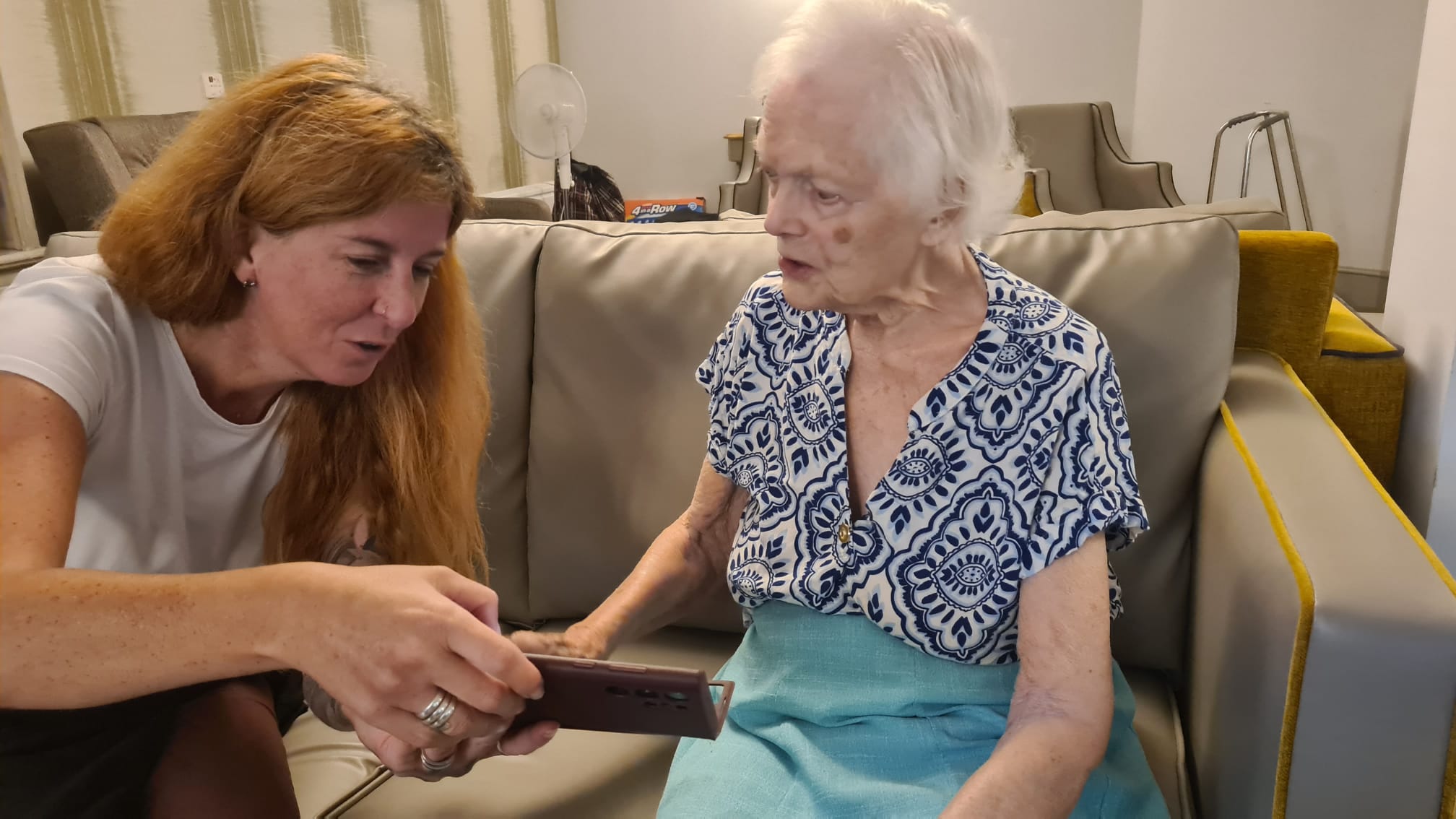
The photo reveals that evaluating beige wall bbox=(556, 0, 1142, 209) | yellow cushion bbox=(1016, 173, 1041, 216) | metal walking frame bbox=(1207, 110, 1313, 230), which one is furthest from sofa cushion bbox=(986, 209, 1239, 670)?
beige wall bbox=(556, 0, 1142, 209)

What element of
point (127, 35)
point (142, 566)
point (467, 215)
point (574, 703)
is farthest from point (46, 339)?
point (127, 35)

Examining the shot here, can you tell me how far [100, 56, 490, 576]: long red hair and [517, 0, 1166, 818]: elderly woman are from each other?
30 centimetres

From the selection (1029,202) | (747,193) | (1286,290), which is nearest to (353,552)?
(1286,290)

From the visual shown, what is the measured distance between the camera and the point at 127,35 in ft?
11.5

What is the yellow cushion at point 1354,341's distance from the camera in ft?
4.75

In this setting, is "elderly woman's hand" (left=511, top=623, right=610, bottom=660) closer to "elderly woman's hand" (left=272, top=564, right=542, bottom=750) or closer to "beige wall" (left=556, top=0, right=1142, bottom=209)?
"elderly woman's hand" (left=272, top=564, right=542, bottom=750)

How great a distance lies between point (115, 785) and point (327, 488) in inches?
14.3

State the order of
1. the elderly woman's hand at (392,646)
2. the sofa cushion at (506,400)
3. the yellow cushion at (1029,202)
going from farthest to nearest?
the yellow cushion at (1029,202)
the sofa cushion at (506,400)
the elderly woman's hand at (392,646)

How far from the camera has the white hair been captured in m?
0.96

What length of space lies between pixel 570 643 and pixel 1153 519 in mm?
738

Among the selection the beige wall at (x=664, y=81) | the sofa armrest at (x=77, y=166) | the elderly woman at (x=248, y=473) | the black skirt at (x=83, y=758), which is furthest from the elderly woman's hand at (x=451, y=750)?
the beige wall at (x=664, y=81)

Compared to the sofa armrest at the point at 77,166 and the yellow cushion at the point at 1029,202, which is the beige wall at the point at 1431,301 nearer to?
the yellow cushion at the point at 1029,202

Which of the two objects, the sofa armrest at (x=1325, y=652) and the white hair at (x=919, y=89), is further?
the white hair at (x=919, y=89)

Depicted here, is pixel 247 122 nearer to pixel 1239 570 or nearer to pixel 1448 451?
pixel 1239 570
